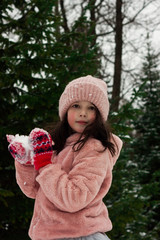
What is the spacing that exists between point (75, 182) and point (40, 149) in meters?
0.30

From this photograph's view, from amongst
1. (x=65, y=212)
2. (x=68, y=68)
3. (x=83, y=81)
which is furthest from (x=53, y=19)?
(x=65, y=212)

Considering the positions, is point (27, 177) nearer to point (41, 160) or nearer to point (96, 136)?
point (41, 160)

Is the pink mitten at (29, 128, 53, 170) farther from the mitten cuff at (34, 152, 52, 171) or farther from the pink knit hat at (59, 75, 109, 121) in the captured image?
the pink knit hat at (59, 75, 109, 121)

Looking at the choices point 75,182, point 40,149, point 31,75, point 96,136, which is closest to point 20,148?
point 40,149

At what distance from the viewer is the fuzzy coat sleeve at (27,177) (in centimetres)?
197

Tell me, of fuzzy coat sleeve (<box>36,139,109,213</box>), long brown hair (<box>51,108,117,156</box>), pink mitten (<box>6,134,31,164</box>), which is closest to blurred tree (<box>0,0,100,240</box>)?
long brown hair (<box>51,108,117,156</box>)

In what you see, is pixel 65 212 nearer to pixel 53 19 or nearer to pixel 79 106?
pixel 79 106

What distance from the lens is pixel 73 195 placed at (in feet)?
5.39

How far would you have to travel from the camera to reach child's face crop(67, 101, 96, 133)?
78.6 inches

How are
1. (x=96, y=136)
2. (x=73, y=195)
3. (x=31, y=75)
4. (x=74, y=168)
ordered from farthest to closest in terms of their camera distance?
(x=31, y=75)
(x=96, y=136)
(x=74, y=168)
(x=73, y=195)

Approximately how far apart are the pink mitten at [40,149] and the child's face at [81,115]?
12.0 inches

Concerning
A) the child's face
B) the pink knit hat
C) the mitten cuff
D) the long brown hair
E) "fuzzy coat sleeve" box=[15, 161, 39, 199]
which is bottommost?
"fuzzy coat sleeve" box=[15, 161, 39, 199]

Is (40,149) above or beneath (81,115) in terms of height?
beneath

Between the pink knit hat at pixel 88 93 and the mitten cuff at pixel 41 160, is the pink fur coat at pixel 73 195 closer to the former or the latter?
the mitten cuff at pixel 41 160
